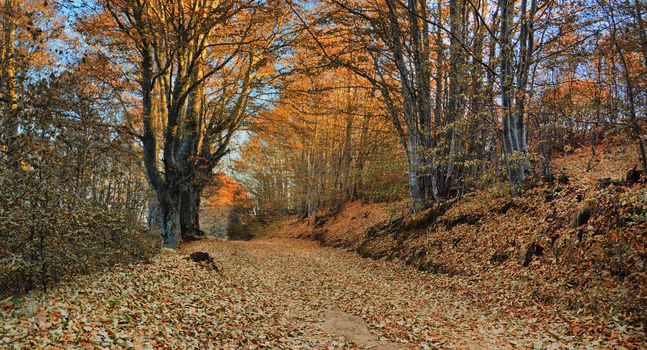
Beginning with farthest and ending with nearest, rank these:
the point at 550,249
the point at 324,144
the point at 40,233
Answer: the point at 324,144 → the point at 550,249 → the point at 40,233

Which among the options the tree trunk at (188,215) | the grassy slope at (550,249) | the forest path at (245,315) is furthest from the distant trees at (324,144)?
the forest path at (245,315)

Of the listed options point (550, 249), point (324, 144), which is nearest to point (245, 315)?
point (550, 249)

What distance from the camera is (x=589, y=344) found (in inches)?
186

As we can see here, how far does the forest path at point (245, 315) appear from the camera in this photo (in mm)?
4293

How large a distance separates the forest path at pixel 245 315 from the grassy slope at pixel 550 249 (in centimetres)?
55

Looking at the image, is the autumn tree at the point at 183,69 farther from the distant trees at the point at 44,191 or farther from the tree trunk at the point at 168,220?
the distant trees at the point at 44,191

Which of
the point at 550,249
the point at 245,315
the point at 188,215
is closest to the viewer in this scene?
the point at 245,315

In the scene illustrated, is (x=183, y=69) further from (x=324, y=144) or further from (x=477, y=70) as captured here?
(x=324, y=144)

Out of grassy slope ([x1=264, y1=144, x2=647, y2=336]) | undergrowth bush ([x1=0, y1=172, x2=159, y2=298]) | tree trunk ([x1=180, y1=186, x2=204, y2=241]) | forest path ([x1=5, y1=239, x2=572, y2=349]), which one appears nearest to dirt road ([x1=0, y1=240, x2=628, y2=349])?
forest path ([x1=5, y1=239, x2=572, y2=349])

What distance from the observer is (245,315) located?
6371 mm

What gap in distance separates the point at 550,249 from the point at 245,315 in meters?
5.86

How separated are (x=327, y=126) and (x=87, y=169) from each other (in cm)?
1849

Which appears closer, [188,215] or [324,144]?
[188,215]

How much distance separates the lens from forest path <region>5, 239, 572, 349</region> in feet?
14.1
